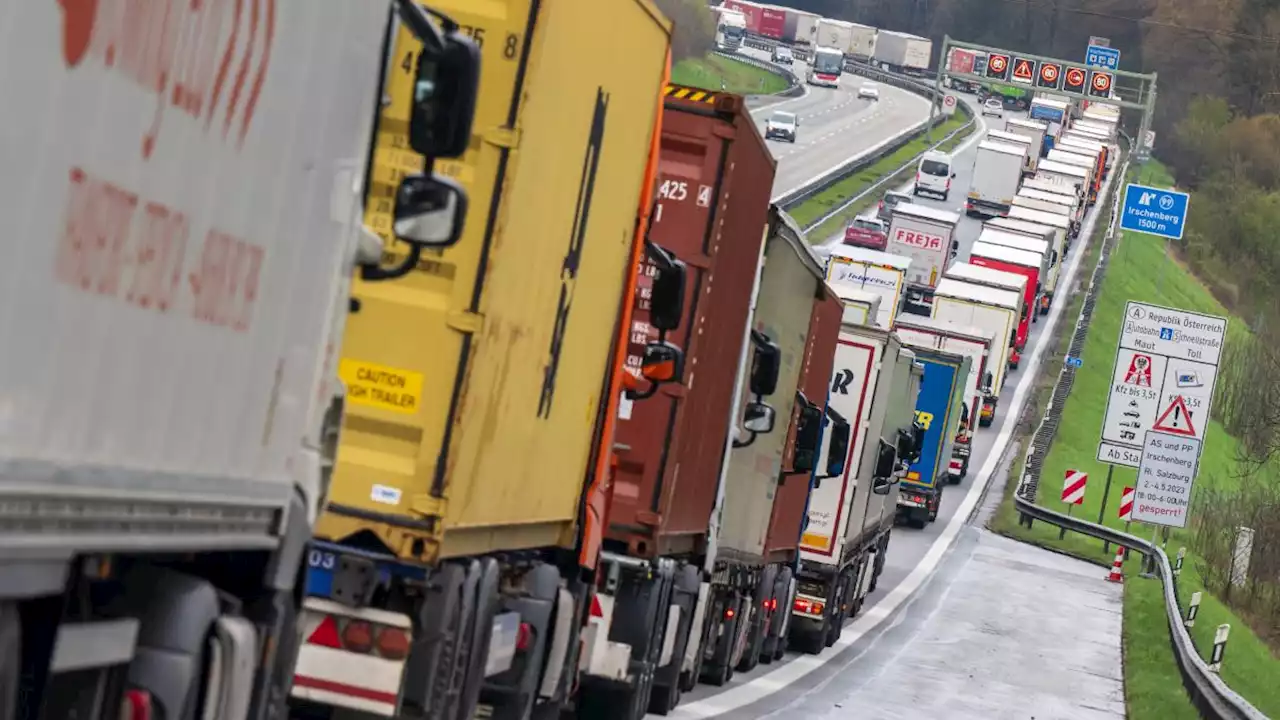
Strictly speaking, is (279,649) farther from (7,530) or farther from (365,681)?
(7,530)

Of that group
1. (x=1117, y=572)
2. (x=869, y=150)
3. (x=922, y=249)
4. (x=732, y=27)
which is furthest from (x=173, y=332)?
(x=732, y=27)

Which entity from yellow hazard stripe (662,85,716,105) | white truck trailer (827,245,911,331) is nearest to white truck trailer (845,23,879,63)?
white truck trailer (827,245,911,331)

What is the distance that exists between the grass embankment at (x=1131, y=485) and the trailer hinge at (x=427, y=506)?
1601 centimetres

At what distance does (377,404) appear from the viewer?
953cm

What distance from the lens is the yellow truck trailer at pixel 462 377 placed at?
952 cm

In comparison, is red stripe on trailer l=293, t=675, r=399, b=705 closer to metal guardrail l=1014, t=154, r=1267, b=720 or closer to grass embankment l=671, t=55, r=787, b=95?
metal guardrail l=1014, t=154, r=1267, b=720

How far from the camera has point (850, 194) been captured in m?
99.8

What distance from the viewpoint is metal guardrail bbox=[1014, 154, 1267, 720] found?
22656 mm

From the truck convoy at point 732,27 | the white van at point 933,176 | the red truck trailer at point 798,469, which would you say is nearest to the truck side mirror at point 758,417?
the red truck trailer at point 798,469

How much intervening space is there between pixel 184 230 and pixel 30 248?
97 cm

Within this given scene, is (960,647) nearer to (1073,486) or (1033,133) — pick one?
(1073,486)

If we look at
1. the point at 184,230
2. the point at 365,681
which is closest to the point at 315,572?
the point at 365,681

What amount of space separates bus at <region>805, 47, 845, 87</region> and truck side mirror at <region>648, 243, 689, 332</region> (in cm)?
12448

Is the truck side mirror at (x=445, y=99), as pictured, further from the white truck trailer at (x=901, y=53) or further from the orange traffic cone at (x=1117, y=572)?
the white truck trailer at (x=901, y=53)
